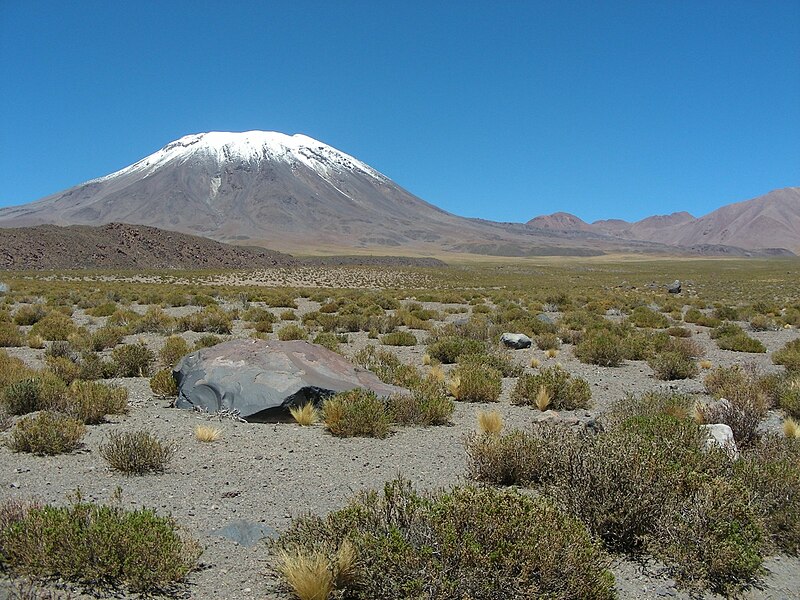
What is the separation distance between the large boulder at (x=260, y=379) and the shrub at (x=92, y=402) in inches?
35.3

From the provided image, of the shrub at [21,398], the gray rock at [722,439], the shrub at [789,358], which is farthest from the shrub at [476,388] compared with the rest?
the shrub at [789,358]

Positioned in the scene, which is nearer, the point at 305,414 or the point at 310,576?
the point at 310,576

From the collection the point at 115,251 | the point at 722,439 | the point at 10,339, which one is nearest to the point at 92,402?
the point at 722,439

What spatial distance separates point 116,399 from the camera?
883 cm

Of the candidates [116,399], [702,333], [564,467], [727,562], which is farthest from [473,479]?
[702,333]

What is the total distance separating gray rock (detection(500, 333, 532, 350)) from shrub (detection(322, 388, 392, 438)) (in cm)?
919

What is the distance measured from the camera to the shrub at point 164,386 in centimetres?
1024

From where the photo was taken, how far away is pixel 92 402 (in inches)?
329

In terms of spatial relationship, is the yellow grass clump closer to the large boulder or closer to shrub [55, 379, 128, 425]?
the large boulder

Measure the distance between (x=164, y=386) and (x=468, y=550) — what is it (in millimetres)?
7796

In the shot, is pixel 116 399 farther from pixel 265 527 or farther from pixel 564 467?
pixel 564 467

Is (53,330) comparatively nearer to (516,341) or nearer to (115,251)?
(516,341)

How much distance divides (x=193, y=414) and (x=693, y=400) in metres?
7.62

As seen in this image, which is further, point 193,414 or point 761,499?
point 193,414
